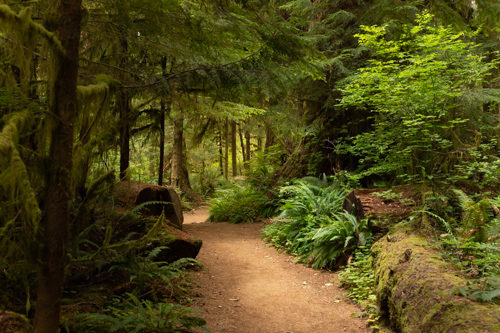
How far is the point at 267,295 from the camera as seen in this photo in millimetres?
5320

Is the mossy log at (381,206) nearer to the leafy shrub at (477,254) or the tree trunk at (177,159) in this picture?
the leafy shrub at (477,254)

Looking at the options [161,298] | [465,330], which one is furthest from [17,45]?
[465,330]

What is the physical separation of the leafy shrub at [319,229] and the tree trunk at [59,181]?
4.74 m

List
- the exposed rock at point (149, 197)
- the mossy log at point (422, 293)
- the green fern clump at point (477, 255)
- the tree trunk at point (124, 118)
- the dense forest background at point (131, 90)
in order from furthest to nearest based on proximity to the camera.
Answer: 1. the exposed rock at point (149, 197)
2. the tree trunk at point (124, 118)
3. the green fern clump at point (477, 255)
4. the mossy log at point (422, 293)
5. the dense forest background at point (131, 90)

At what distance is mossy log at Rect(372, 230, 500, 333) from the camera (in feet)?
9.06

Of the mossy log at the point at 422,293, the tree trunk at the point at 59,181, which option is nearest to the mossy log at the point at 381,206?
the mossy log at the point at 422,293

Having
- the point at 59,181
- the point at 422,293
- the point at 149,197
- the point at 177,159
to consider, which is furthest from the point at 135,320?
the point at 177,159

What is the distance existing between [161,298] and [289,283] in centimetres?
244

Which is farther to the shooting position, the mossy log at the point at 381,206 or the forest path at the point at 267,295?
the mossy log at the point at 381,206

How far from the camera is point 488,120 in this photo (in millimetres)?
9008

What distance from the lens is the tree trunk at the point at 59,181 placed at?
2557mm

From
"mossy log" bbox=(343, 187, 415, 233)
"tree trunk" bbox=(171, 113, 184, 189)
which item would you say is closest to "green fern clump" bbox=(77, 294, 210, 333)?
"mossy log" bbox=(343, 187, 415, 233)

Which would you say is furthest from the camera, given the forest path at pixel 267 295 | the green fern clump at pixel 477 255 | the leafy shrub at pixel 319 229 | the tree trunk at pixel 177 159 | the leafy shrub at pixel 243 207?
the tree trunk at pixel 177 159

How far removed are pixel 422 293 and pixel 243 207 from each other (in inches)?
352
